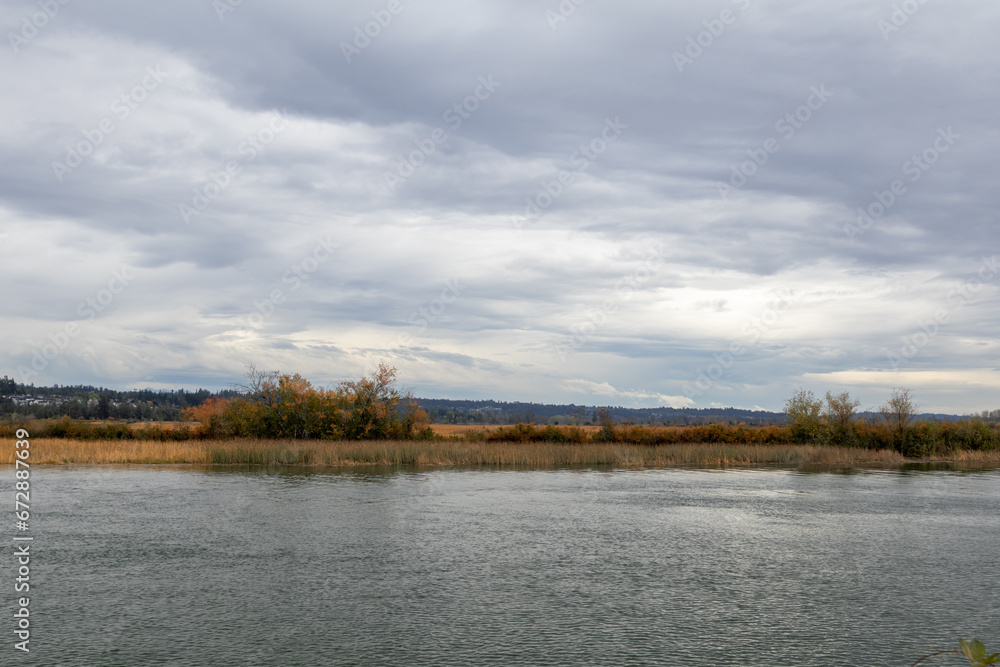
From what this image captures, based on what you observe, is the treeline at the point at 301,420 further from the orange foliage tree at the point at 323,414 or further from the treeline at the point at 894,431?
the treeline at the point at 894,431

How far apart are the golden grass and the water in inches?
464

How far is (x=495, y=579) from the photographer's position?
13.1m

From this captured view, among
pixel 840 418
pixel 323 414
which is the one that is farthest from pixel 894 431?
pixel 323 414

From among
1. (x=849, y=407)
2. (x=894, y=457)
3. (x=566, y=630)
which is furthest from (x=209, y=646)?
(x=849, y=407)

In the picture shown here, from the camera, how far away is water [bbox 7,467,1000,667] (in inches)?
381

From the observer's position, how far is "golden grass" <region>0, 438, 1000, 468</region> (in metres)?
36.6

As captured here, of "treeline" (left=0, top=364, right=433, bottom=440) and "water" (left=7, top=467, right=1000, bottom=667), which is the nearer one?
"water" (left=7, top=467, right=1000, bottom=667)

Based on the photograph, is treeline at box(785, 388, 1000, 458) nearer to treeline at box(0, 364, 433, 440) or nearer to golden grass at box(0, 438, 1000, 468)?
golden grass at box(0, 438, 1000, 468)

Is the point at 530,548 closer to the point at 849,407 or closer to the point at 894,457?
the point at 894,457

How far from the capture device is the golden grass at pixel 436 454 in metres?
36.6

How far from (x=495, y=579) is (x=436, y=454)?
25.9m

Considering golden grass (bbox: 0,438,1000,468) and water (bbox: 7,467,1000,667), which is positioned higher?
golden grass (bbox: 0,438,1000,468)

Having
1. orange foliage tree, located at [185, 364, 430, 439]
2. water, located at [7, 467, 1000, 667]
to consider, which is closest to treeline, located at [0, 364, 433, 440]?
orange foliage tree, located at [185, 364, 430, 439]

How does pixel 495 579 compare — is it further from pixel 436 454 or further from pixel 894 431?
pixel 894 431
